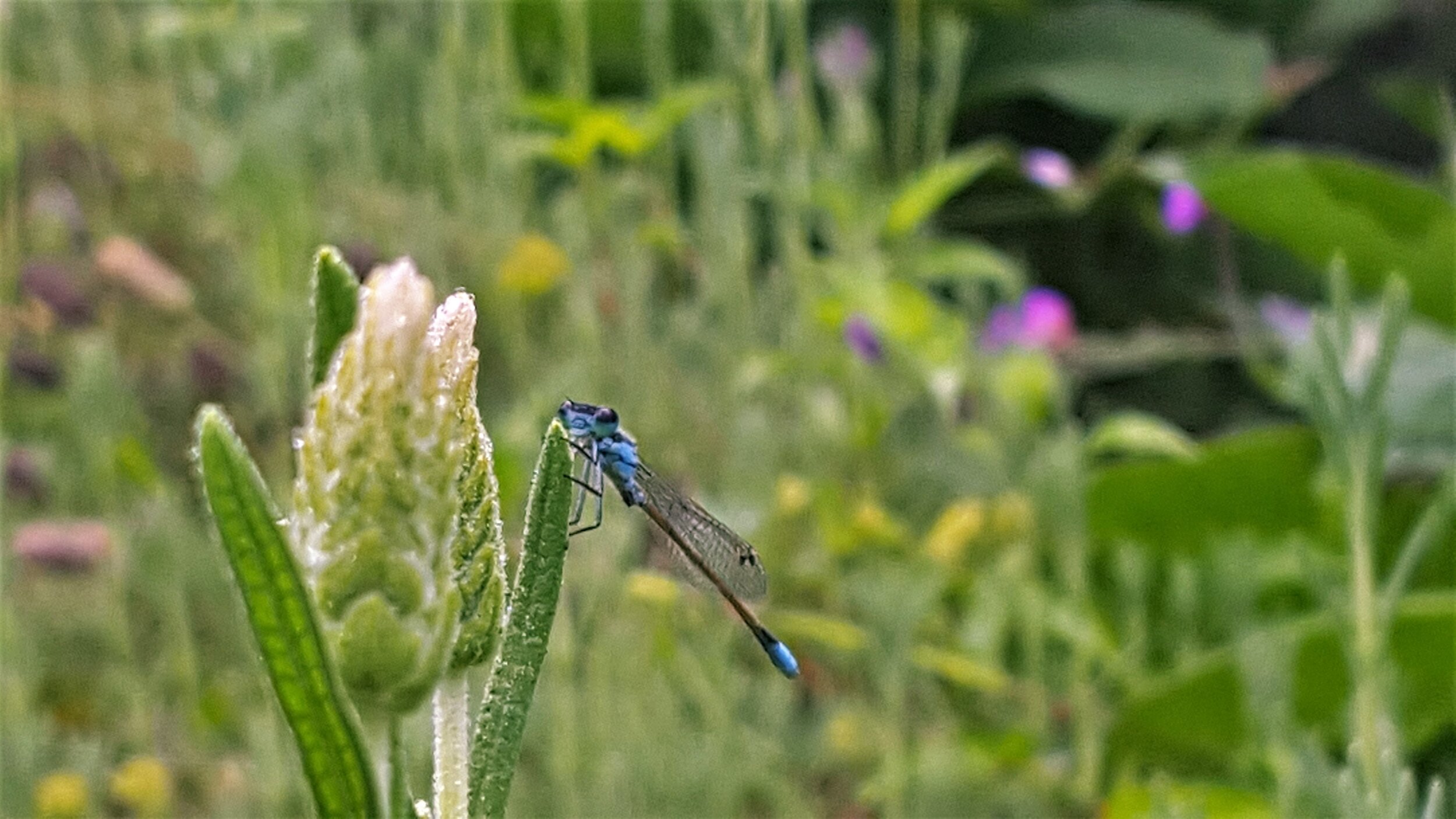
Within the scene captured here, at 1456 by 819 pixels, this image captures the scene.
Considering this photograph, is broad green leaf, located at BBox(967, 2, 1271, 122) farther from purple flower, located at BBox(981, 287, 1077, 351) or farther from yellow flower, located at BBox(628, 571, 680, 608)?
yellow flower, located at BBox(628, 571, 680, 608)

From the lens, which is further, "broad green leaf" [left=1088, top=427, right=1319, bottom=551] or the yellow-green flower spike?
"broad green leaf" [left=1088, top=427, right=1319, bottom=551]

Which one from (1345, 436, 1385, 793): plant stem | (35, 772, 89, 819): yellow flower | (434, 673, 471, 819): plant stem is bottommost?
(434, 673, 471, 819): plant stem

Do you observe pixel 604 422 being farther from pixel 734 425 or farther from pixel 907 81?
pixel 907 81

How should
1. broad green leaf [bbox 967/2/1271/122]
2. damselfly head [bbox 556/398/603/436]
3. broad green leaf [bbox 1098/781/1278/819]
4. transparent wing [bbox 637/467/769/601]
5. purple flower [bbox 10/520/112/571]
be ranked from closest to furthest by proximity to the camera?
damselfly head [bbox 556/398/603/436], transparent wing [bbox 637/467/769/601], broad green leaf [bbox 1098/781/1278/819], purple flower [bbox 10/520/112/571], broad green leaf [bbox 967/2/1271/122]

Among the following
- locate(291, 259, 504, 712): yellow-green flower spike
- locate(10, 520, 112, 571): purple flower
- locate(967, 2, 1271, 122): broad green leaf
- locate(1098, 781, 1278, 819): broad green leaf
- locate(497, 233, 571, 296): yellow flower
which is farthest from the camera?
locate(967, 2, 1271, 122): broad green leaf

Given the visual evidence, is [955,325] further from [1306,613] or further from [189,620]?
[189,620]

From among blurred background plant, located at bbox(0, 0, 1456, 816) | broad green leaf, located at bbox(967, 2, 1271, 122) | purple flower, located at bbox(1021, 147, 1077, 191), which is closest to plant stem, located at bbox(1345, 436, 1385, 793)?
blurred background plant, located at bbox(0, 0, 1456, 816)
